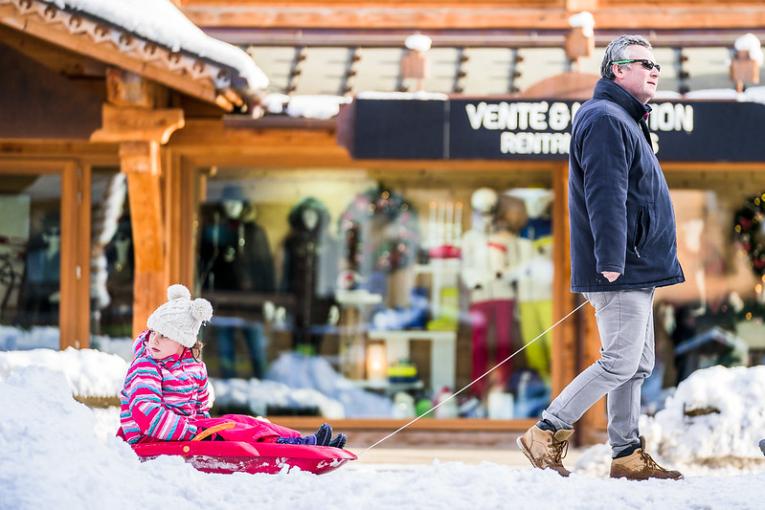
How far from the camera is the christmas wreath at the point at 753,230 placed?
33.0 feet

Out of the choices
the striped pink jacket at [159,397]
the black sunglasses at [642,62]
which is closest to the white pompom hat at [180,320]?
the striped pink jacket at [159,397]

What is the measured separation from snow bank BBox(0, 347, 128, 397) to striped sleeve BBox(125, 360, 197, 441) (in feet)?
8.30

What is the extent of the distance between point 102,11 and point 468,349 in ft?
12.5

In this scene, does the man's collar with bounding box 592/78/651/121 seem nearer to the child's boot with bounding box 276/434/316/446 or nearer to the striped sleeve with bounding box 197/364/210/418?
the child's boot with bounding box 276/434/316/446

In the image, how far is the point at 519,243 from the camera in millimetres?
→ 10148

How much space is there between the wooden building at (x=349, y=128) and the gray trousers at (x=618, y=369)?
3.37 m

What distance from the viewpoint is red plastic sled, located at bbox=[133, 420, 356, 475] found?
215 inches

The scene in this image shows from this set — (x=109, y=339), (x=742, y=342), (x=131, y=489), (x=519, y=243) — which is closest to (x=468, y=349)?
(x=519, y=243)

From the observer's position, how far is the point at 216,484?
4875mm

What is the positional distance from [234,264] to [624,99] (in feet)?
16.7

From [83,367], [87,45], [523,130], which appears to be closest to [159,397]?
[83,367]

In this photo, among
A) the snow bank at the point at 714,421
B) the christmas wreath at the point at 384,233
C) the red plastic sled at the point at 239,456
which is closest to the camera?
the red plastic sled at the point at 239,456

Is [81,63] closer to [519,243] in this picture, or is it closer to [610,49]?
[519,243]

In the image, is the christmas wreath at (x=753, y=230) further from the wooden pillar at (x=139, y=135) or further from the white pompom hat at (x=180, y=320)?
the white pompom hat at (x=180, y=320)
